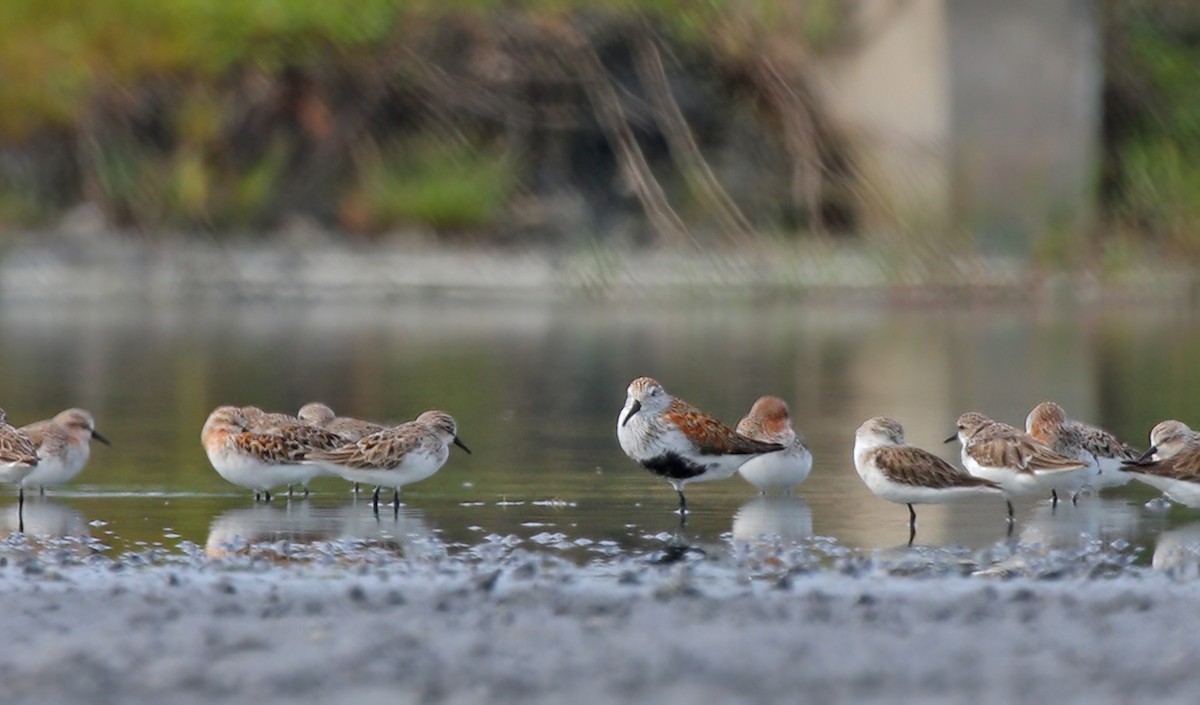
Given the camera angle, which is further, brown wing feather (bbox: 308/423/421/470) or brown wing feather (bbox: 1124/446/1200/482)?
brown wing feather (bbox: 308/423/421/470)

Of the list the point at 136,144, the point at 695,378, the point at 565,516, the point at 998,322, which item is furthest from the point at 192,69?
the point at 565,516

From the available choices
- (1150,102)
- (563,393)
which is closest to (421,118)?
(1150,102)

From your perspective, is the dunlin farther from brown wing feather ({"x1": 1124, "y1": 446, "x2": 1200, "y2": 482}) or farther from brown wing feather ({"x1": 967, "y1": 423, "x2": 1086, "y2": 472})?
brown wing feather ({"x1": 1124, "y1": 446, "x2": 1200, "y2": 482})

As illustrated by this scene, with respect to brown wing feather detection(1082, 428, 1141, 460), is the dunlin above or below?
above

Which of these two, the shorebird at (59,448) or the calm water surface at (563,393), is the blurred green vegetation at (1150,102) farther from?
the shorebird at (59,448)

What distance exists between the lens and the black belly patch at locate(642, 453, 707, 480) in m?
12.4

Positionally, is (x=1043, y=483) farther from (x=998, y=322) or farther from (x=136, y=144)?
(x=136, y=144)

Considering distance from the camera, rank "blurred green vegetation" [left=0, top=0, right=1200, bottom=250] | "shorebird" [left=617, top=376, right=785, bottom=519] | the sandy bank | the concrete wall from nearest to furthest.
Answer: the sandy bank < "shorebird" [left=617, top=376, right=785, bottom=519] < the concrete wall < "blurred green vegetation" [left=0, top=0, right=1200, bottom=250]

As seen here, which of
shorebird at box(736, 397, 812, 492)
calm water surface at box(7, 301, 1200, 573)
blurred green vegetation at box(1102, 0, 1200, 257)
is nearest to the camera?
calm water surface at box(7, 301, 1200, 573)

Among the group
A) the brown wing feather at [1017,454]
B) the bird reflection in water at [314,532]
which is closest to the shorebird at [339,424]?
the bird reflection in water at [314,532]

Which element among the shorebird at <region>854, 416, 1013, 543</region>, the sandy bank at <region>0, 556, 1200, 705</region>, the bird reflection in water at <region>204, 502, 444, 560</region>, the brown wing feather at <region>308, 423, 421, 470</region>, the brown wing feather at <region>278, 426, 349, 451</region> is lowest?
the sandy bank at <region>0, 556, 1200, 705</region>

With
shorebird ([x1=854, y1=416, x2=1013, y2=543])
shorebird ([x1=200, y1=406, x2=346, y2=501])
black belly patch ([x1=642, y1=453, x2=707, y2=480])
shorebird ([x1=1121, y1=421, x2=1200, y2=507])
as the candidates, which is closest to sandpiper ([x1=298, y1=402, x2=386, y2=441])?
shorebird ([x1=200, y1=406, x2=346, y2=501])

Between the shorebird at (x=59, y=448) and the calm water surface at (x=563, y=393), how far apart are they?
178 millimetres

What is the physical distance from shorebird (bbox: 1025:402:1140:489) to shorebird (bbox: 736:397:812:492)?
1.39 m
